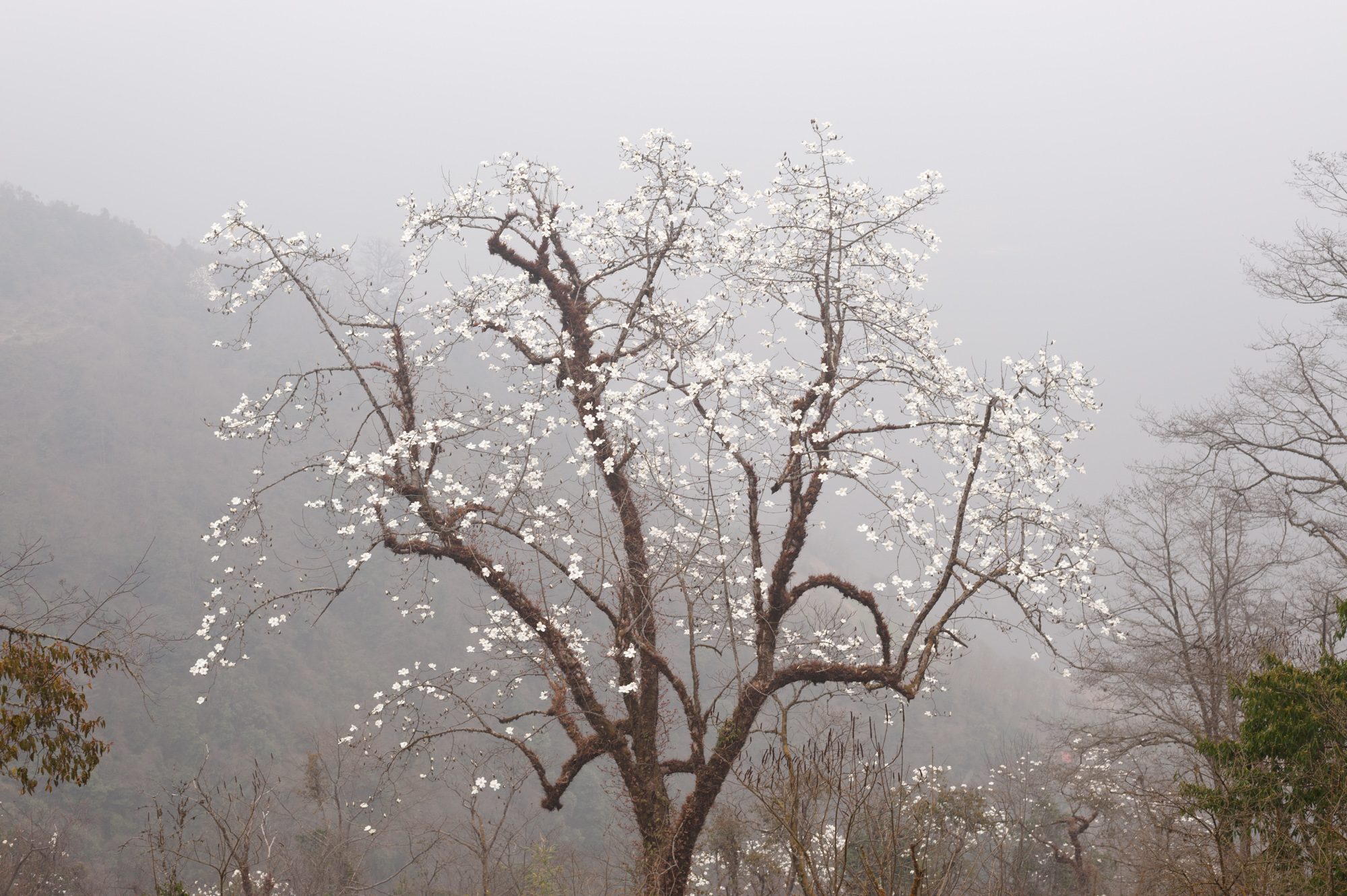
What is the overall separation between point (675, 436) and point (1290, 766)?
681 centimetres

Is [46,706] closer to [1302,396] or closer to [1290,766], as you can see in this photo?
[1290,766]

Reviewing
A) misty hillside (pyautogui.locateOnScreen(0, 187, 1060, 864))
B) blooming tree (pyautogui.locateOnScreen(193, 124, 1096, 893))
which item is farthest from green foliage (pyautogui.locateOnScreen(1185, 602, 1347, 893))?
misty hillside (pyautogui.locateOnScreen(0, 187, 1060, 864))

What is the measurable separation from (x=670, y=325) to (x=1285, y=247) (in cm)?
948

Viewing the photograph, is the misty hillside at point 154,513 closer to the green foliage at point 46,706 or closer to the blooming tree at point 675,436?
the blooming tree at point 675,436

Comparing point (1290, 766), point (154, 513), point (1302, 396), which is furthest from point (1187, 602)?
point (154, 513)

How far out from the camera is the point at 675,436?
8188 mm

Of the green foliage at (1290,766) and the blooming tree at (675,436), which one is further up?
the blooming tree at (675,436)

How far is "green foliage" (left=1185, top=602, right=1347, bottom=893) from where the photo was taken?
7211mm

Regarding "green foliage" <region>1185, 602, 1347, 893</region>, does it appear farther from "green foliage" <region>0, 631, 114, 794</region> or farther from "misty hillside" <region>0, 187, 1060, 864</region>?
"misty hillside" <region>0, 187, 1060, 864</region>

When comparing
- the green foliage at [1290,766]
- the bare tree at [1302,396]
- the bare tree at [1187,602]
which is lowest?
the green foliage at [1290,766]

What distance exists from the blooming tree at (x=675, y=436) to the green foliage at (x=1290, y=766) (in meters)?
2.21

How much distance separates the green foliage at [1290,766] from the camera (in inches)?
284

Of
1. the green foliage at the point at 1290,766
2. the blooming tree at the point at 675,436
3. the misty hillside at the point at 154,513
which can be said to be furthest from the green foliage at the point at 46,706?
the misty hillside at the point at 154,513

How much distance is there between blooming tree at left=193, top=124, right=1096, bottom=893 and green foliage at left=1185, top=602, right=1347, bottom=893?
221 centimetres
